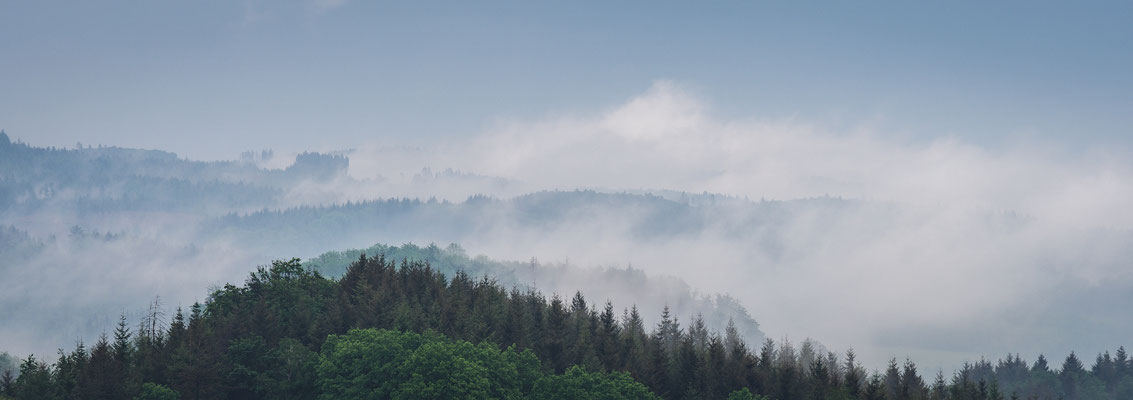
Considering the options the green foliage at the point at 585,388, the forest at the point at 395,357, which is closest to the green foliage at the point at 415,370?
the forest at the point at 395,357

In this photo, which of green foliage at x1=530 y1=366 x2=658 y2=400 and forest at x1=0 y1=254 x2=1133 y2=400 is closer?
forest at x1=0 y1=254 x2=1133 y2=400

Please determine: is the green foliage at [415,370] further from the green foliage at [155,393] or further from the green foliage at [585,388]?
the green foliage at [155,393]

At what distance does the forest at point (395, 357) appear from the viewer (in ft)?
266

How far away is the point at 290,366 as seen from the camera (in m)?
85.6

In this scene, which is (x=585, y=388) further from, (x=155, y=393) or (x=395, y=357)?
(x=155, y=393)

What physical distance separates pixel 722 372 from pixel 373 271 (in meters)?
54.4

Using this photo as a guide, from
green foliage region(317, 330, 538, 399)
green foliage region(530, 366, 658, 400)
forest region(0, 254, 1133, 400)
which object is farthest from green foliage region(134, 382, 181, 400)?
green foliage region(530, 366, 658, 400)

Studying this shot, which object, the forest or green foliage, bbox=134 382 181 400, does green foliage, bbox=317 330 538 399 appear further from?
green foliage, bbox=134 382 181 400

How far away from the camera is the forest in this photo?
8100cm

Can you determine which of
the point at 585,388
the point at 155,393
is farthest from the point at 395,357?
the point at 155,393

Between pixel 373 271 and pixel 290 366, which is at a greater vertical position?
pixel 373 271

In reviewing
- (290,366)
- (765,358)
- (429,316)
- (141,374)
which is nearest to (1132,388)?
(765,358)

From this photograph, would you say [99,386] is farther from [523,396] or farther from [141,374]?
[523,396]

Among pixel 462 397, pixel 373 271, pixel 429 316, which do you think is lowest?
pixel 462 397
